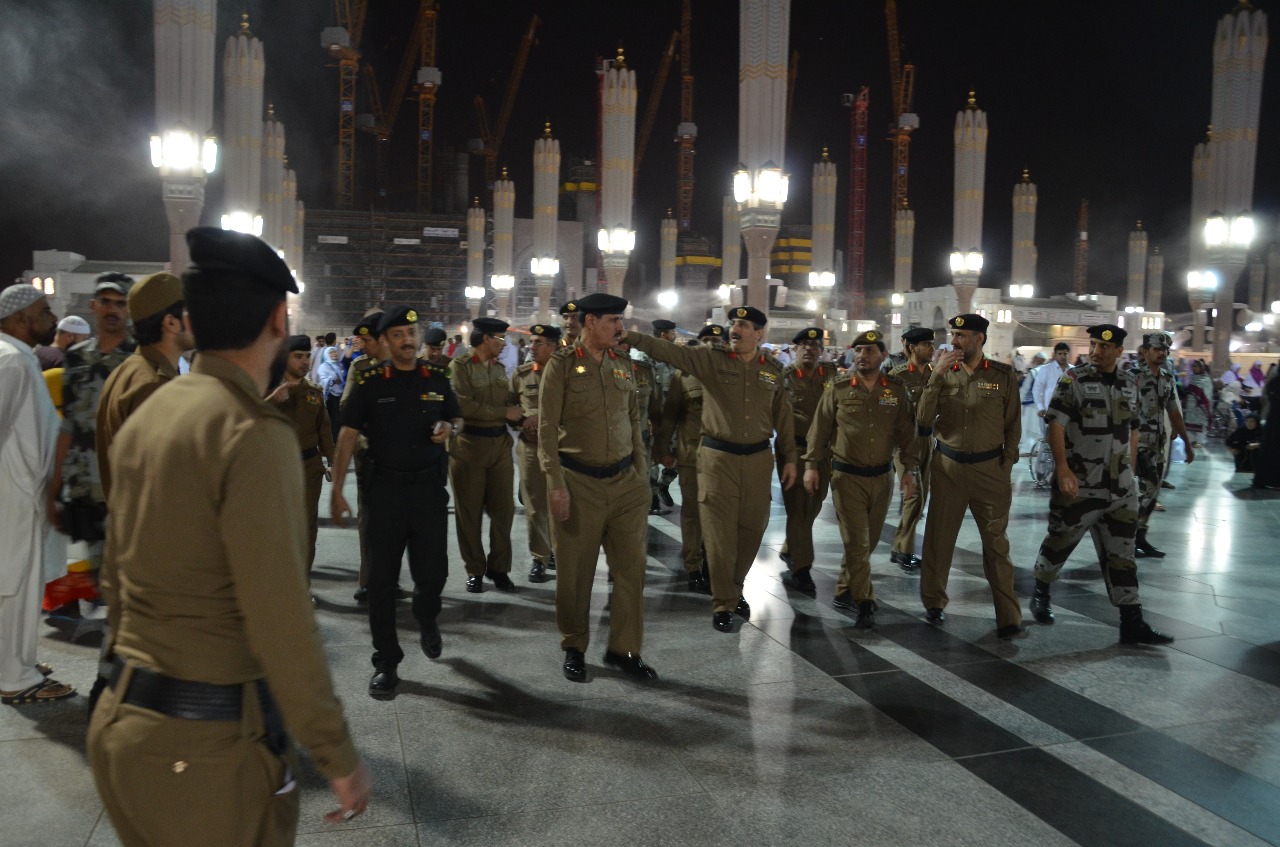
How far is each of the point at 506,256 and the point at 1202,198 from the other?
81.9 ft

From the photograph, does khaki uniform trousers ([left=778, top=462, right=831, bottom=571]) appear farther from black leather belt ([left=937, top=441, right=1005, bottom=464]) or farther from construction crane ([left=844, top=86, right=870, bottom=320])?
construction crane ([left=844, top=86, right=870, bottom=320])

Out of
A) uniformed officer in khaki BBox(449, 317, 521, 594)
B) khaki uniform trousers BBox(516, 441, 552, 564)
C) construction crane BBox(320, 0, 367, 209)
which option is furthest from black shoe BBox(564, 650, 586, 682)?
construction crane BBox(320, 0, 367, 209)

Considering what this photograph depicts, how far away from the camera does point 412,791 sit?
3.53 metres

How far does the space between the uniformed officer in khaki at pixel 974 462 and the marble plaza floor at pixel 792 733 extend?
1.06ft

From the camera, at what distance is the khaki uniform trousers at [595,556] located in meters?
4.91

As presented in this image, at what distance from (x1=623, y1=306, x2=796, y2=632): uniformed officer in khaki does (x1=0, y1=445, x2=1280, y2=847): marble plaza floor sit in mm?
417

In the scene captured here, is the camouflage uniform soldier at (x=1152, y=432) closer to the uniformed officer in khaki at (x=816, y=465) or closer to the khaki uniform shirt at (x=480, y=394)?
the uniformed officer in khaki at (x=816, y=465)

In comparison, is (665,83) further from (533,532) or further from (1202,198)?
(533,532)

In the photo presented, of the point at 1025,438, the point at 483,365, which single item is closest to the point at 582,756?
the point at 483,365

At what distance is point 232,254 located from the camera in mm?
1696

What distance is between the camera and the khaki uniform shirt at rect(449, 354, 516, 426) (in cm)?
694

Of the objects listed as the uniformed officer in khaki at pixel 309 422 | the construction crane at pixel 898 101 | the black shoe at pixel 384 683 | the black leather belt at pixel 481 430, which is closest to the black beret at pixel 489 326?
the black leather belt at pixel 481 430

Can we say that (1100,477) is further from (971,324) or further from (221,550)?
(221,550)

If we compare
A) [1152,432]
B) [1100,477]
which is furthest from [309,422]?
[1152,432]
